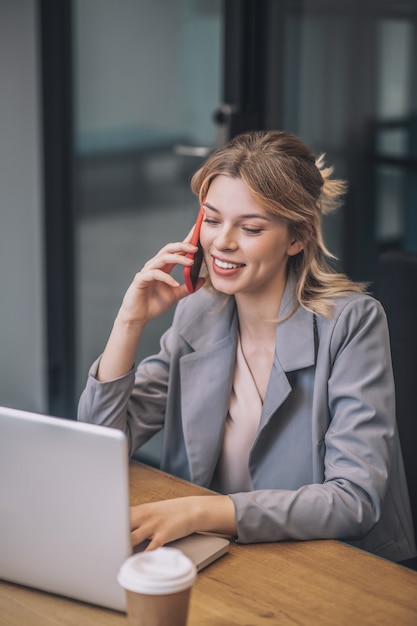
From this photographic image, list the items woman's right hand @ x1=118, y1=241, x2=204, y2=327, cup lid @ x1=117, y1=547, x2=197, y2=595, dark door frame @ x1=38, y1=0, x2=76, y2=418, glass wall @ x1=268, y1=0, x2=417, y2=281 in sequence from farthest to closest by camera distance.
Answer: dark door frame @ x1=38, y1=0, x2=76, y2=418 < glass wall @ x1=268, y1=0, x2=417, y2=281 < woman's right hand @ x1=118, y1=241, x2=204, y2=327 < cup lid @ x1=117, y1=547, x2=197, y2=595

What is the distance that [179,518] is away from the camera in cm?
142

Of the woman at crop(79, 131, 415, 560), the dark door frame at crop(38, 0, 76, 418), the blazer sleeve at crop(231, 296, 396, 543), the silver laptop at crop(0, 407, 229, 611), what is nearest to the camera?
the silver laptop at crop(0, 407, 229, 611)

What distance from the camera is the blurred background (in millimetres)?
2879

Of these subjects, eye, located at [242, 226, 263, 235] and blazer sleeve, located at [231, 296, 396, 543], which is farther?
eye, located at [242, 226, 263, 235]

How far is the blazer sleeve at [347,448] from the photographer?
1.48 meters

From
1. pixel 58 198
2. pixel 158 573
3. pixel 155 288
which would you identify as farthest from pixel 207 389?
pixel 58 198

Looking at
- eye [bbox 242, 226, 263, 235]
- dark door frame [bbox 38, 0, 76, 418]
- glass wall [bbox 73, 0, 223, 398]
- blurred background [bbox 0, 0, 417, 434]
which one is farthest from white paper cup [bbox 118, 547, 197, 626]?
dark door frame [bbox 38, 0, 76, 418]

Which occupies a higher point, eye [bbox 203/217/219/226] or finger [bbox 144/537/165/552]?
eye [bbox 203/217/219/226]

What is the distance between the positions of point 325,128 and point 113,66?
Result: 2.83 ft

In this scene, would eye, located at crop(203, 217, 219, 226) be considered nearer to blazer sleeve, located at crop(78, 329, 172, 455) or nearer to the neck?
the neck

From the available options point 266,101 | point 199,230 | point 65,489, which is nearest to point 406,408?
point 199,230

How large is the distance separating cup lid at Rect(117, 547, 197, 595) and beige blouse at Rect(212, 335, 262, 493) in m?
0.80

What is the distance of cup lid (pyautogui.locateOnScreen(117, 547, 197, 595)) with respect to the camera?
993mm

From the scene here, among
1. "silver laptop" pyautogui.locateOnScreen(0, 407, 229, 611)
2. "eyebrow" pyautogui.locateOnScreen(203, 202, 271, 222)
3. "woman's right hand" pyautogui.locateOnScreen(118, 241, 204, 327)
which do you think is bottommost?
"silver laptop" pyautogui.locateOnScreen(0, 407, 229, 611)
